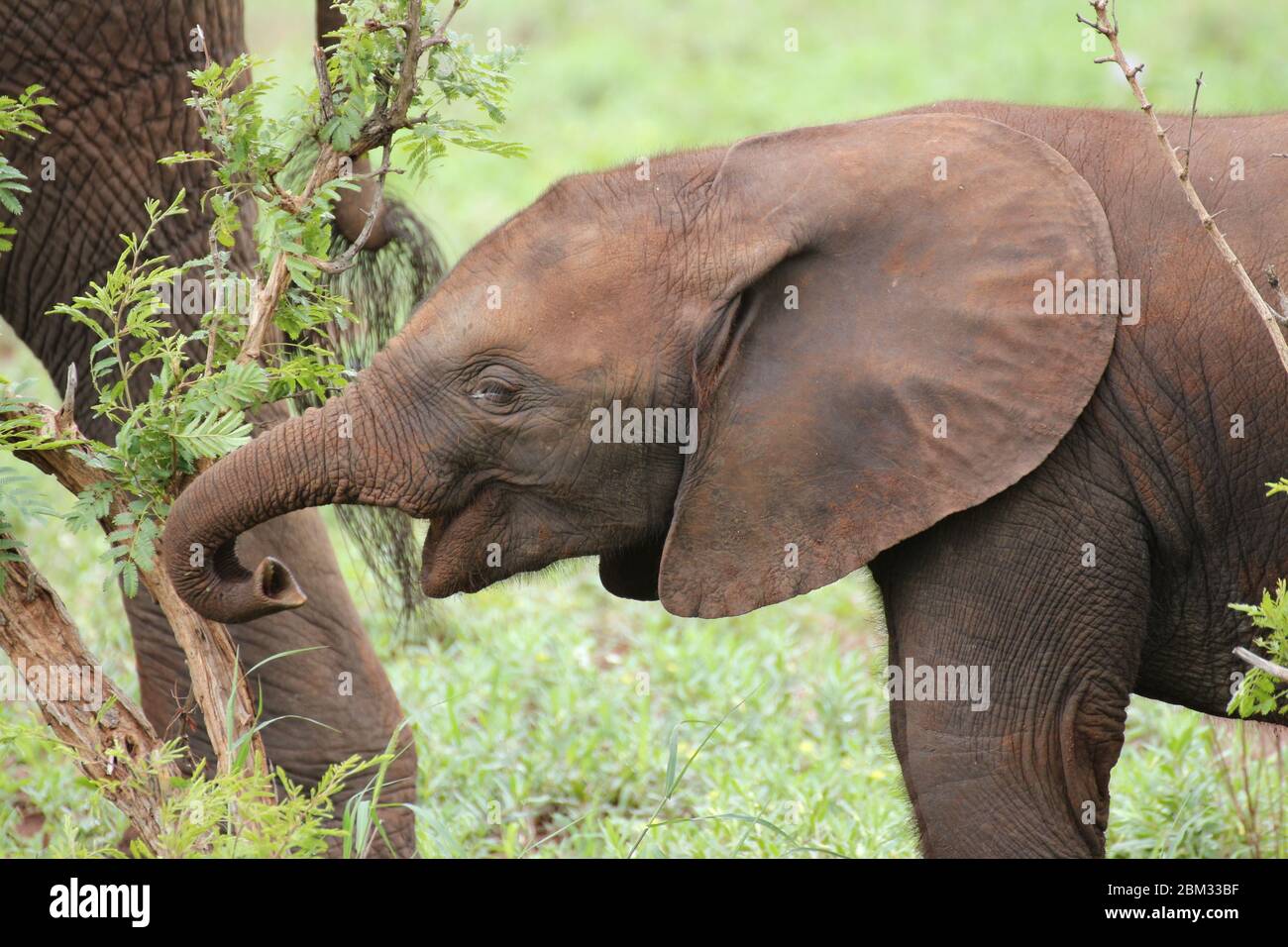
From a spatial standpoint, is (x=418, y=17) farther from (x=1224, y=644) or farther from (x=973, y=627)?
(x=1224, y=644)

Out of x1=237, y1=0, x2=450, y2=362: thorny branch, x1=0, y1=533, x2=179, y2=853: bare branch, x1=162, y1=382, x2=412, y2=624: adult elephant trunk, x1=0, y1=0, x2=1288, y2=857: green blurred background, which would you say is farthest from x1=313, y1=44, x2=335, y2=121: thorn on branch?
x1=0, y1=533, x2=179, y2=853: bare branch

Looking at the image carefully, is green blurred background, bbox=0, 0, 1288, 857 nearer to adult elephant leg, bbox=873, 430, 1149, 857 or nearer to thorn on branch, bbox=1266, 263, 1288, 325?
adult elephant leg, bbox=873, 430, 1149, 857

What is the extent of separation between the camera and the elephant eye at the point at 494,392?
3373 millimetres

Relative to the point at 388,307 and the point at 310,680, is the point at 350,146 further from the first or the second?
the point at 310,680

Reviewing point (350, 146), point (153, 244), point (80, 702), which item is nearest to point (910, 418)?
point (350, 146)

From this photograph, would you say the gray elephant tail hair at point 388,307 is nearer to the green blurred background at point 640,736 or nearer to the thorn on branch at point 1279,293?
the green blurred background at point 640,736

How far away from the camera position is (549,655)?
20.0ft

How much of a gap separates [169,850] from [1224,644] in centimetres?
209

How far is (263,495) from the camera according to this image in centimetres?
337

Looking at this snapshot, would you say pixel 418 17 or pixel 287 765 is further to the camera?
pixel 287 765

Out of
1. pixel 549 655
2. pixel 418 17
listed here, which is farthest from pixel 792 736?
pixel 418 17

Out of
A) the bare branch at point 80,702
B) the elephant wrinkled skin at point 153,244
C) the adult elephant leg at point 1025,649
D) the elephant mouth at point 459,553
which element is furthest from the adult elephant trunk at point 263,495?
the adult elephant leg at point 1025,649

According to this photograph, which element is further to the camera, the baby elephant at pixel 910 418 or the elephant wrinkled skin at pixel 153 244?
the elephant wrinkled skin at pixel 153 244

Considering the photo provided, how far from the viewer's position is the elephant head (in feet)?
10.8
